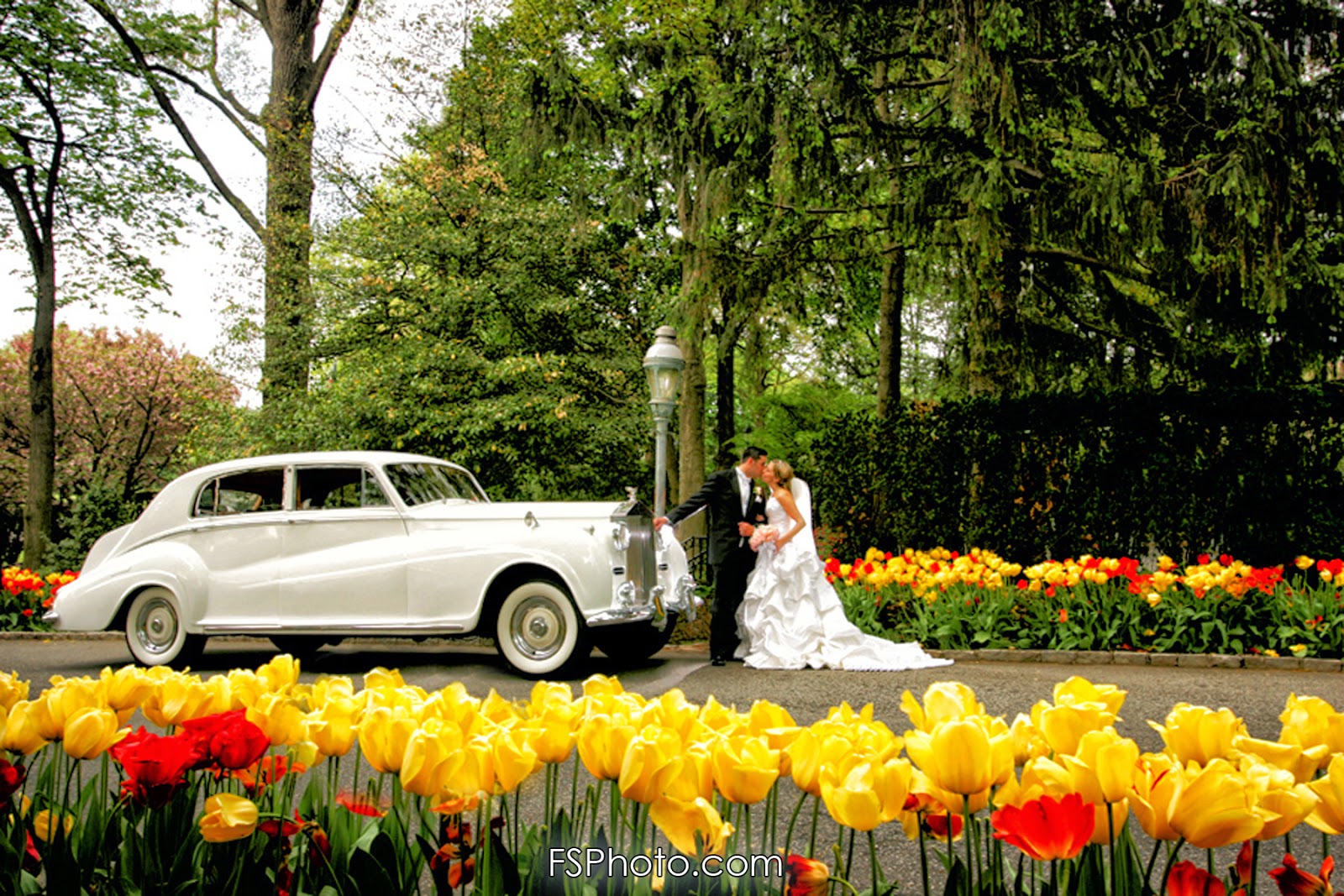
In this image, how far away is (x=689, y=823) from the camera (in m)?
1.36

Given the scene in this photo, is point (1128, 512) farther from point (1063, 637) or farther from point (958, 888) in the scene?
point (958, 888)

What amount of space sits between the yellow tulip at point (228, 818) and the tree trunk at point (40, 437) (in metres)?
18.2

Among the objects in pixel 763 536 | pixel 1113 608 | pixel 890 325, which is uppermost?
pixel 890 325

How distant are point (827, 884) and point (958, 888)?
0.66 ft

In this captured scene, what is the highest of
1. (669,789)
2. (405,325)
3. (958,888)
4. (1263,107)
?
(1263,107)

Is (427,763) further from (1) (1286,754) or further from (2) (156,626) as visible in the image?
(2) (156,626)

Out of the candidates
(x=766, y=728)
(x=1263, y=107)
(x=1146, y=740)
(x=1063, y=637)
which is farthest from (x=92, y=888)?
(x=1263, y=107)

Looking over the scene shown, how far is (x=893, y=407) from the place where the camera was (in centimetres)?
1243

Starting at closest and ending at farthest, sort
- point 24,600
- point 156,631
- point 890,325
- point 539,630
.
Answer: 1. point 539,630
2. point 156,631
3. point 24,600
4. point 890,325

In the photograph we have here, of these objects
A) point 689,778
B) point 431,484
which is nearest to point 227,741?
point 689,778

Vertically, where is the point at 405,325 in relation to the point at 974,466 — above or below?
above

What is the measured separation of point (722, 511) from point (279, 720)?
686cm

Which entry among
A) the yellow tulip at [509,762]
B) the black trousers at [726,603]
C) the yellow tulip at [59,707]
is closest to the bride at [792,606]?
the black trousers at [726,603]

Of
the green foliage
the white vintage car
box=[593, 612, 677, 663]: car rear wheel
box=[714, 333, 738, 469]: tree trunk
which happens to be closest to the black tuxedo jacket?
the white vintage car
